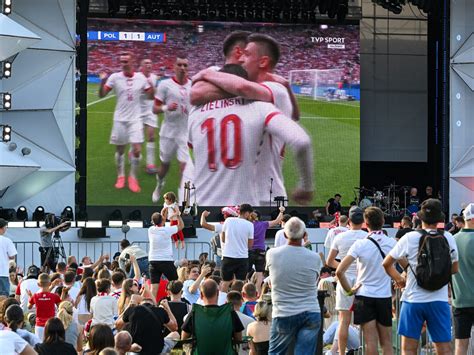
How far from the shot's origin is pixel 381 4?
25.3 metres

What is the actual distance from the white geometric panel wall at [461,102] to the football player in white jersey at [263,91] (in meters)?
3.52

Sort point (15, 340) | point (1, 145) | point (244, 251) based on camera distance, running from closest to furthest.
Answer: point (15, 340), point (244, 251), point (1, 145)

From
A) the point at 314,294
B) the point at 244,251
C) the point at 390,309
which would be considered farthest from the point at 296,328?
the point at 244,251

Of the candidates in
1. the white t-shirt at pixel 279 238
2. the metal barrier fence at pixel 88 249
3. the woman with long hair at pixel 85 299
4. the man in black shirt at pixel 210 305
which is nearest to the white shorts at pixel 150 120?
the metal barrier fence at pixel 88 249

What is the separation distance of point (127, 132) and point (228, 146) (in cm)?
217

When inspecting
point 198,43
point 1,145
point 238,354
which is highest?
point 198,43

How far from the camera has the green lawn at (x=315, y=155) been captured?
24328mm

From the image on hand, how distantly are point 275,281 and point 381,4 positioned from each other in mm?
18104

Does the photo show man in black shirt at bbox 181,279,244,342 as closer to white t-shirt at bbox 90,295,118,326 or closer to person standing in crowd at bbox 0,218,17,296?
white t-shirt at bbox 90,295,118,326

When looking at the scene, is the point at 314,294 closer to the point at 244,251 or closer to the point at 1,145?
the point at 244,251

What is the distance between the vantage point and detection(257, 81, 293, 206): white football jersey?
24453mm

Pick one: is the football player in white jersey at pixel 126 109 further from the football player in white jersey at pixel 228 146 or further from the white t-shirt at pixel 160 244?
the white t-shirt at pixel 160 244

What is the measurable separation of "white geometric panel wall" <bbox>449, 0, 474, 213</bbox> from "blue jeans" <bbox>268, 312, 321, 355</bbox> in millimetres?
17338

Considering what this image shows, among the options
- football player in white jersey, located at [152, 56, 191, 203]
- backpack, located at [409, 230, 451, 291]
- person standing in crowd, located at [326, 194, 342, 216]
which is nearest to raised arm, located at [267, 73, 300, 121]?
football player in white jersey, located at [152, 56, 191, 203]
